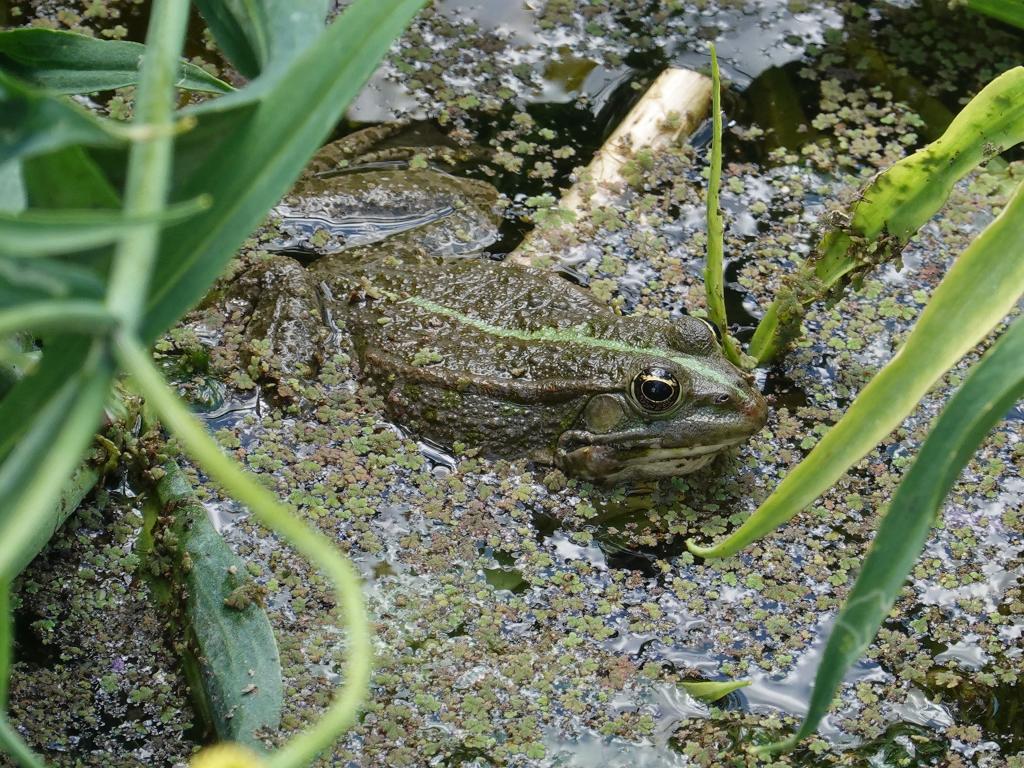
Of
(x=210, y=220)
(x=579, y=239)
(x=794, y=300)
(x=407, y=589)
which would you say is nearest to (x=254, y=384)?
(x=407, y=589)

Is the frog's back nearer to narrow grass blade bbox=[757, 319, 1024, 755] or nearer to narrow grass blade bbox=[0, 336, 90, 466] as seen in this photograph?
narrow grass blade bbox=[757, 319, 1024, 755]

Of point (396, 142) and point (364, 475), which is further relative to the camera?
point (396, 142)

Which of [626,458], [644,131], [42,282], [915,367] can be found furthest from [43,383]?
[644,131]

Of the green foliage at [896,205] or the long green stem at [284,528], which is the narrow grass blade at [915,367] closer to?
the long green stem at [284,528]

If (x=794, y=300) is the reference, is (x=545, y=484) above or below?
below

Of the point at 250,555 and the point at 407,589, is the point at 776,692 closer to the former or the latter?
the point at 407,589

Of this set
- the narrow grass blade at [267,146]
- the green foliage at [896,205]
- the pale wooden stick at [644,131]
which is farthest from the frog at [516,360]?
the narrow grass blade at [267,146]

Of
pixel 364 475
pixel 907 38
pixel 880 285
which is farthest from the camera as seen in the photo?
Answer: pixel 907 38

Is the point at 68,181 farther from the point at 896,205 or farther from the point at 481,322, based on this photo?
the point at 896,205
